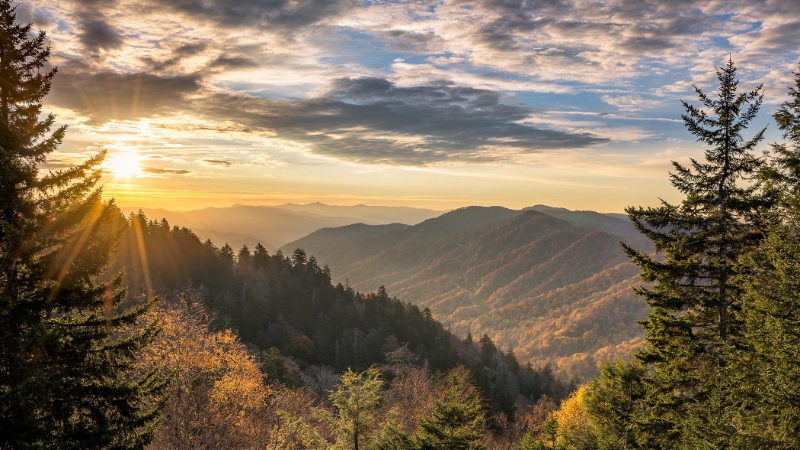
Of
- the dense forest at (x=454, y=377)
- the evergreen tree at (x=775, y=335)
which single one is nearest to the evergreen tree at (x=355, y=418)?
the dense forest at (x=454, y=377)

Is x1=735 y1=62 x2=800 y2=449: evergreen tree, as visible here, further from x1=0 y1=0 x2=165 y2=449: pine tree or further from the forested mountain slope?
the forested mountain slope

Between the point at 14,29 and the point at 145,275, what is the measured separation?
80156 mm

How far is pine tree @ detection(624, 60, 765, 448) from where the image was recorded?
41.7 feet

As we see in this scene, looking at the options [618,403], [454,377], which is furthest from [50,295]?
[618,403]

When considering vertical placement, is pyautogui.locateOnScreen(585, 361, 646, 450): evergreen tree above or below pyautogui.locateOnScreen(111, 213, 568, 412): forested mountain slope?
above

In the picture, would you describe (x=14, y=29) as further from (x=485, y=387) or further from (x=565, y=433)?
(x=485, y=387)

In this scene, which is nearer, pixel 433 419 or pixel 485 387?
pixel 433 419

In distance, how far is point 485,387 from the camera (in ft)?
252

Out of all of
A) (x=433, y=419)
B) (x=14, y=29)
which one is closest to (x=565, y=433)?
(x=433, y=419)

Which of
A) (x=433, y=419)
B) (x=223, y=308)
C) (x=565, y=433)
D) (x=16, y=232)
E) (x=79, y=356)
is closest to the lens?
(x=16, y=232)

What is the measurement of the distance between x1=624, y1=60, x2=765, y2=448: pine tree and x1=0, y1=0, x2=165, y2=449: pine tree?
1441 centimetres

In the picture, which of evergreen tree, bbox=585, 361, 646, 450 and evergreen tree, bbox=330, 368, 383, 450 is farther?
evergreen tree, bbox=330, 368, 383, 450

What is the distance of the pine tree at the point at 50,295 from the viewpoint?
9.05 metres

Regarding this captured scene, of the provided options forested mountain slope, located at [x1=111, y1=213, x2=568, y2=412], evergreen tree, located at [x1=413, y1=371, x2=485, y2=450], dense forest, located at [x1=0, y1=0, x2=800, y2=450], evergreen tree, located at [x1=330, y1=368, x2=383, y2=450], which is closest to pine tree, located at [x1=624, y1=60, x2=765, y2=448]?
dense forest, located at [x1=0, y1=0, x2=800, y2=450]
